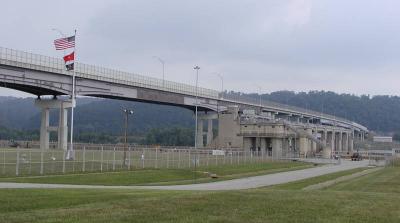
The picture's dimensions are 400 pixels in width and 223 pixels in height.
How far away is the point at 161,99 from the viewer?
403 ft

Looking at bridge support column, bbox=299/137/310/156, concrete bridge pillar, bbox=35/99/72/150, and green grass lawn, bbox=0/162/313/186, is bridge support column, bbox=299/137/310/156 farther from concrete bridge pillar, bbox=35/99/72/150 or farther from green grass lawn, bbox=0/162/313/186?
green grass lawn, bbox=0/162/313/186

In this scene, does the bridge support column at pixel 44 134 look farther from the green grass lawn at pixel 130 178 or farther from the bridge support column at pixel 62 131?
the green grass lawn at pixel 130 178

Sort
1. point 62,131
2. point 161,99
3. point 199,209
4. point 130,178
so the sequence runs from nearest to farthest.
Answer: point 199,209 → point 130,178 → point 62,131 → point 161,99

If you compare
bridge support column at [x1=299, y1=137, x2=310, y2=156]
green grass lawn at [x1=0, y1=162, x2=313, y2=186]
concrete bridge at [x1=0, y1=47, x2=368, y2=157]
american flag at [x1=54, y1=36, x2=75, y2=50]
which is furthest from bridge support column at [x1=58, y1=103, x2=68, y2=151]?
bridge support column at [x1=299, y1=137, x2=310, y2=156]

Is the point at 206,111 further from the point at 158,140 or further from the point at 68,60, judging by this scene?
A: the point at 68,60

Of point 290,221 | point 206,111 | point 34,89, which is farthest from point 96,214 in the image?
point 206,111

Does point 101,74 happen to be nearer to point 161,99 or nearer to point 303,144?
point 161,99

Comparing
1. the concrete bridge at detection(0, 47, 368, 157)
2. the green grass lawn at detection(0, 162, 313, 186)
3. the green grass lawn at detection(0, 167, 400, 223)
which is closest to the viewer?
the green grass lawn at detection(0, 167, 400, 223)

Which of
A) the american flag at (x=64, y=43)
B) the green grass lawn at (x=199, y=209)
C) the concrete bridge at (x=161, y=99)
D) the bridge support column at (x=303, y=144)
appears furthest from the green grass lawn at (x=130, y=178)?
the bridge support column at (x=303, y=144)

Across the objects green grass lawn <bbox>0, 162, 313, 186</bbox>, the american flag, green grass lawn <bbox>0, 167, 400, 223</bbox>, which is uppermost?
the american flag

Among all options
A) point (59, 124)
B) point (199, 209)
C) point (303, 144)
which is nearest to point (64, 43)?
point (59, 124)

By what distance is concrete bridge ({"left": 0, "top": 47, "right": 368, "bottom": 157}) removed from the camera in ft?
281

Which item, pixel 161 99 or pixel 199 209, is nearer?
pixel 199 209

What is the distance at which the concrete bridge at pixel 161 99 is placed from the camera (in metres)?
85.5
